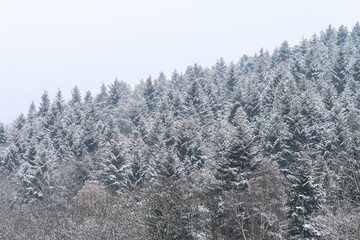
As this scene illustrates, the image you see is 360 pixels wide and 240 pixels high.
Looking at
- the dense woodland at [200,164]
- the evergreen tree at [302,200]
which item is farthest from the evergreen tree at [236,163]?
the evergreen tree at [302,200]

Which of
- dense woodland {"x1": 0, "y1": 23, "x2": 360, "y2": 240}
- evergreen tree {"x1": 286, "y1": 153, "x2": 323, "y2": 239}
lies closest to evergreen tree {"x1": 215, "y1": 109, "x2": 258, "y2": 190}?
dense woodland {"x1": 0, "y1": 23, "x2": 360, "y2": 240}

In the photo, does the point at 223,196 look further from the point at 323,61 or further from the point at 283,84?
the point at 323,61

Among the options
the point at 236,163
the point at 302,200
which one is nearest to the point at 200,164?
the point at 236,163

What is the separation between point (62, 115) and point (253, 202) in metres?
62.4

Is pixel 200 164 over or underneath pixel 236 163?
over

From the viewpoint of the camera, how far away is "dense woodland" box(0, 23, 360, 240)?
2527cm

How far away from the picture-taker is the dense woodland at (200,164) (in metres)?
25.3

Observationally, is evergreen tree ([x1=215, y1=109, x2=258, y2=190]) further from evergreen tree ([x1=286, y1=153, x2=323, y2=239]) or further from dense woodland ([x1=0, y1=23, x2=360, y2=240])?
evergreen tree ([x1=286, y1=153, x2=323, y2=239])

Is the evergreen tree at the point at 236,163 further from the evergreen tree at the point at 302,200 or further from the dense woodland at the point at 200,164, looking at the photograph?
the evergreen tree at the point at 302,200

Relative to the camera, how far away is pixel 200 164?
51875 millimetres

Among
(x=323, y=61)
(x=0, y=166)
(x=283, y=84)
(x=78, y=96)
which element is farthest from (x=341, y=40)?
(x=0, y=166)

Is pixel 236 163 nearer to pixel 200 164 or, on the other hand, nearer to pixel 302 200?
pixel 302 200

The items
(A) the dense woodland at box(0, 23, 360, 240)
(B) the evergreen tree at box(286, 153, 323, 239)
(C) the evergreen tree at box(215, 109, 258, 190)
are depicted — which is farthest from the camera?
(C) the evergreen tree at box(215, 109, 258, 190)

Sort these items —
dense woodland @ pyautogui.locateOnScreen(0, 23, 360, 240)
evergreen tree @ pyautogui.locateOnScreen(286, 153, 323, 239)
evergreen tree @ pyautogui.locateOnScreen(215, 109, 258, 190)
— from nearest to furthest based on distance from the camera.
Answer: evergreen tree @ pyautogui.locateOnScreen(286, 153, 323, 239) → dense woodland @ pyautogui.locateOnScreen(0, 23, 360, 240) → evergreen tree @ pyautogui.locateOnScreen(215, 109, 258, 190)
